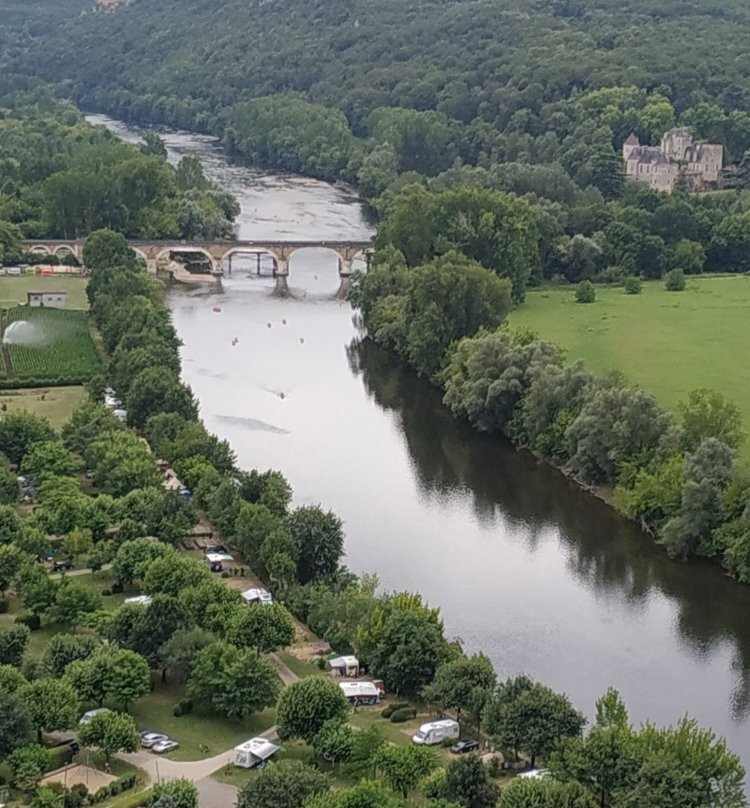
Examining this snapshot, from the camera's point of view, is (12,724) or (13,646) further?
(13,646)

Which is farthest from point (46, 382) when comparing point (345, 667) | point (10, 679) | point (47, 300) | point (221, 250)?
point (10, 679)

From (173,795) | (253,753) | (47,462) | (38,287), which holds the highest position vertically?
(38,287)

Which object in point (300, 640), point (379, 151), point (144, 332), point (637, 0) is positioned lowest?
point (300, 640)

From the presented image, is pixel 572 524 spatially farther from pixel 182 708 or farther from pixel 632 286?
pixel 632 286

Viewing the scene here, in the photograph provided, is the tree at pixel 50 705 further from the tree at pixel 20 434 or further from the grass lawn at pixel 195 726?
the tree at pixel 20 434

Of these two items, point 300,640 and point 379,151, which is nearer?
point 300,640

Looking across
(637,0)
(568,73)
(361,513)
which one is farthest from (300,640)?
(637,0)

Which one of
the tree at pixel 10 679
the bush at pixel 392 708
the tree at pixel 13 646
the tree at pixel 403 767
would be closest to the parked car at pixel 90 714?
the tree at pixel 10 679

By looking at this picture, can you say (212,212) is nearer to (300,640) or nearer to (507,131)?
(507,131)
